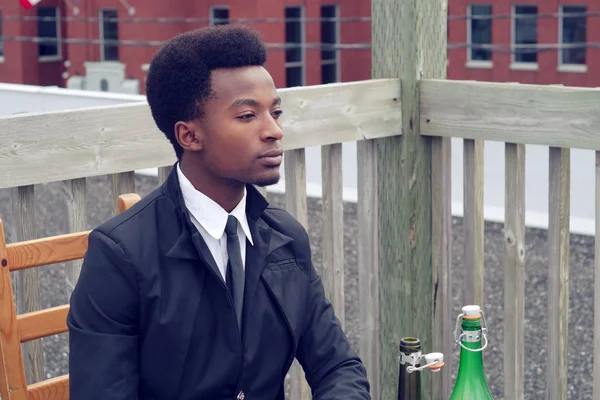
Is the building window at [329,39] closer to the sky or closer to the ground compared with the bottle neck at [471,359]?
closer to the sky

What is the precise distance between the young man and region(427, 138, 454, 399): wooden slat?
1.14 m

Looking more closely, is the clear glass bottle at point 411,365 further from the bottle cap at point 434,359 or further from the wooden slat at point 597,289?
the wooden slat at point 597,289

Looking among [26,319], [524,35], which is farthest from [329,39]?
[26,319]

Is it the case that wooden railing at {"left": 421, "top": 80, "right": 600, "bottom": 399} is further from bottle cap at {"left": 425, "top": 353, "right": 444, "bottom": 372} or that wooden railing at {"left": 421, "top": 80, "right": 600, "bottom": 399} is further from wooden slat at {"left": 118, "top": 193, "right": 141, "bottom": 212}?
wooden slat at {"left": 118, "top": 193, "right": 141, "bottom": 212}

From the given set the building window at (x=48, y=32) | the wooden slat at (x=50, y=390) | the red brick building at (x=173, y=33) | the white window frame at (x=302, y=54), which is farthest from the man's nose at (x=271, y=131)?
the building window at (x=48, y=32)

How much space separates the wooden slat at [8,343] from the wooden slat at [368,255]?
115cm

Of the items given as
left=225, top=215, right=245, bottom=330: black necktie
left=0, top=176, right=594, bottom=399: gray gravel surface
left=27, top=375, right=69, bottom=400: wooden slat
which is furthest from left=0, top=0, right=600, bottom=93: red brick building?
left=225, top=215, right=245, bottom=330: black necktie

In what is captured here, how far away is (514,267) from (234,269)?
112 cm

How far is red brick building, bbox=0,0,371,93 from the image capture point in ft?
80.0

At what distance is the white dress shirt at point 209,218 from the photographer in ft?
5.56

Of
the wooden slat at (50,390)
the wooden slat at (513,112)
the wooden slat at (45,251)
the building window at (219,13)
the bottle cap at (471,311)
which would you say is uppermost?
the building window at (219,13)

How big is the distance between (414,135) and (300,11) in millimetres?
22326

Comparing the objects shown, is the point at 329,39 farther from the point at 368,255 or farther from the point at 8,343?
the point at 8,343

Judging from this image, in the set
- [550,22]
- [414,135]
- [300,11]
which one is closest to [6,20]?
[300,11]
